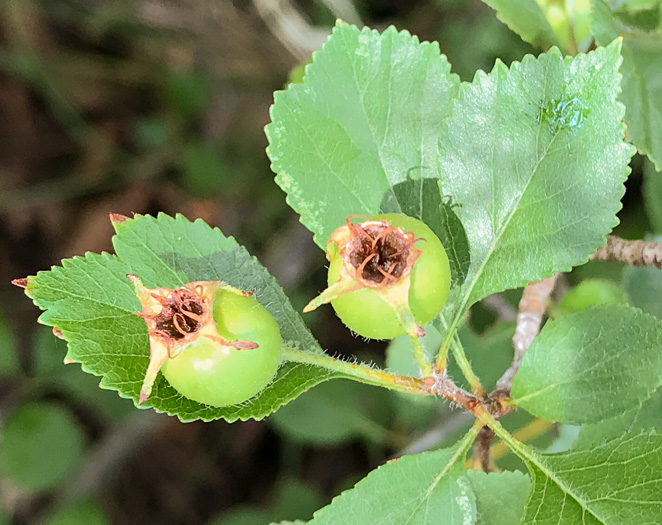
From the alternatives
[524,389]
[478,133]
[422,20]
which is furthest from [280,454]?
[478,133]

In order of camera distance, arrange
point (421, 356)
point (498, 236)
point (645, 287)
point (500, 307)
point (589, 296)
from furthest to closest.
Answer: point (500, 307)
point (645, 287)
point (589, 296)
point (498, 236)
point (421, 356)

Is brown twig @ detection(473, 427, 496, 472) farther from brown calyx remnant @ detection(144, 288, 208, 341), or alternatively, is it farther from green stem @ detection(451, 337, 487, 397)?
brown calyx remnant @ detection(144, 288, 208, 341)

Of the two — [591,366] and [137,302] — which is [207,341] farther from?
[591,366]

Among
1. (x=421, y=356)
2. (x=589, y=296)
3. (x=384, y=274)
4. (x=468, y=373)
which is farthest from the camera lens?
(x=589, y=296)

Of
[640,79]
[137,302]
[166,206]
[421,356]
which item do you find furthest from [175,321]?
[166,206]

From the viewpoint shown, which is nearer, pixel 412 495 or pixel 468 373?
pixel 412 495

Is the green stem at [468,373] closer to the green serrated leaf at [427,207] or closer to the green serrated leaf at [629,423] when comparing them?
the green serrated leaf at [427,207]

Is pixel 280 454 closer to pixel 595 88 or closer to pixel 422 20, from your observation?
pixel 422 20

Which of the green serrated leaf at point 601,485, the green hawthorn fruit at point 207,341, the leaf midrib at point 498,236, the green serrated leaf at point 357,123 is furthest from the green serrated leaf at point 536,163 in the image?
the green hawthorn fruit at point 207,341
